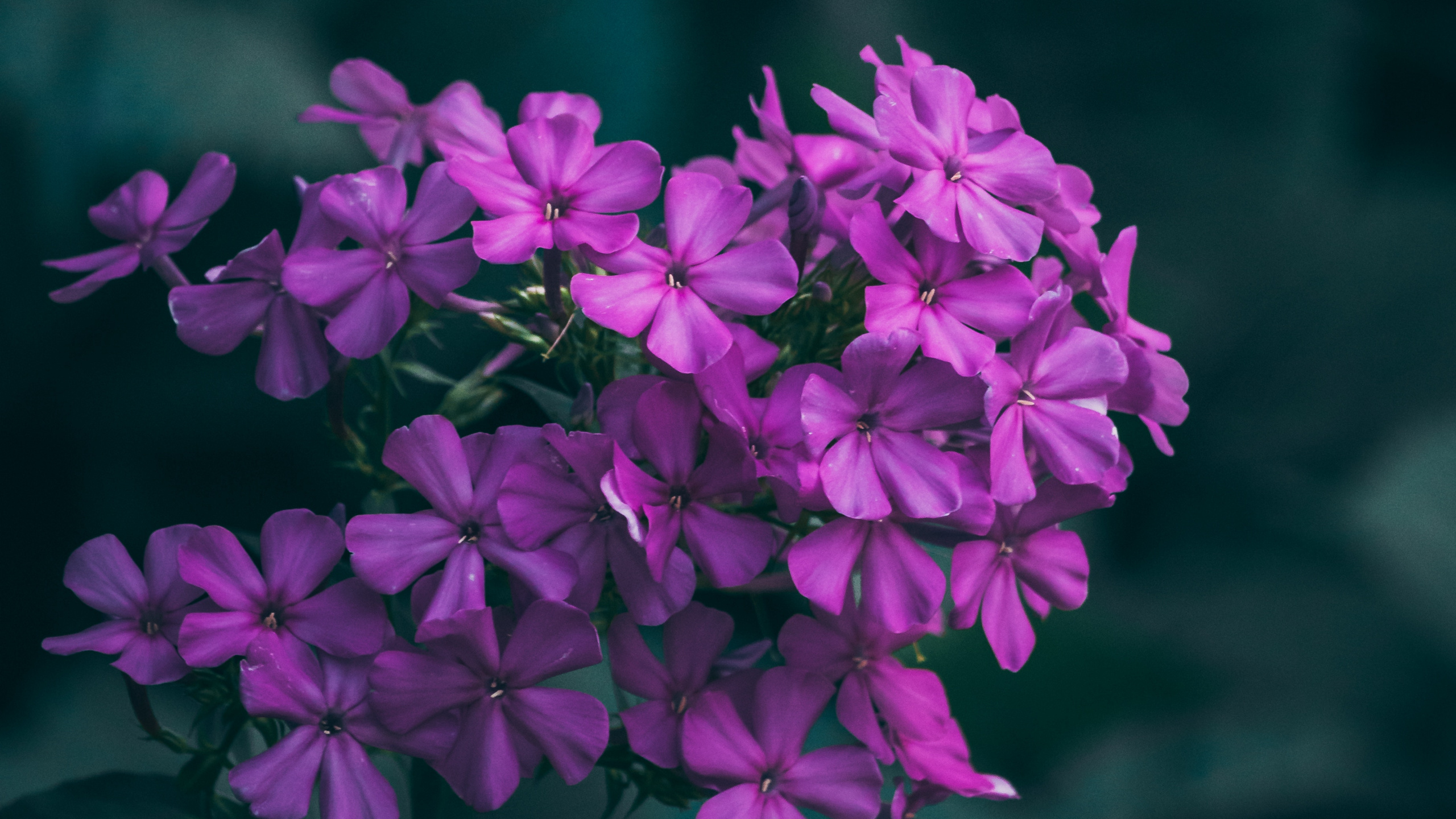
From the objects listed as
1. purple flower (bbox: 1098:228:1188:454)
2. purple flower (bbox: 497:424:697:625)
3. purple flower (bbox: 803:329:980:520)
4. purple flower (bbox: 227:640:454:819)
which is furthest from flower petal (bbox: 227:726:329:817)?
purple flower (bbox: 1098:228:1188:454)

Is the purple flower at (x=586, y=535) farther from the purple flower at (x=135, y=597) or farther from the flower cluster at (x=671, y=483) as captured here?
the purple flower at (x=135, y=597)

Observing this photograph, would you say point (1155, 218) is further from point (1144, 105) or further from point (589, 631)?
point (589, 631)

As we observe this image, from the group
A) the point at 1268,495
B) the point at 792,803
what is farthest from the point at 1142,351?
the point at 1268,495

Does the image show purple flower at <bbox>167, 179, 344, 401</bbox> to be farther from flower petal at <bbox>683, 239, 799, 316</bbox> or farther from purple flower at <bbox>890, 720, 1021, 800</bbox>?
purple flower at <bbox>890, 720, 1021, 800</bbox>

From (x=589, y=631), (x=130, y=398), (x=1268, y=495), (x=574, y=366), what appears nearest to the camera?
(x=589, y=631)

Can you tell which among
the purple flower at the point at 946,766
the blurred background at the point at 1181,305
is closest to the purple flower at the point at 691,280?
the purple flower at the point at 946,766

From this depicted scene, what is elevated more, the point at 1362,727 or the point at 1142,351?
the point at 1362,727
